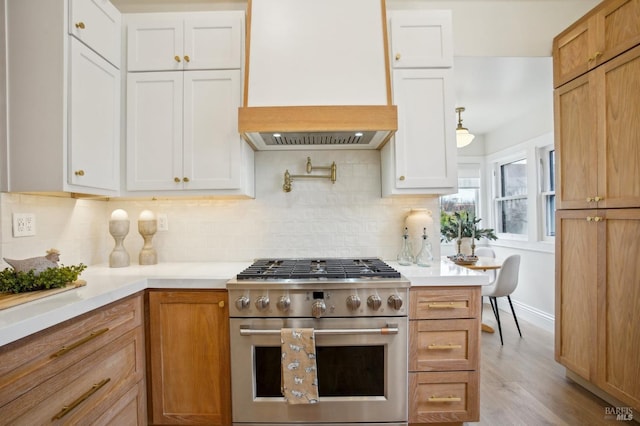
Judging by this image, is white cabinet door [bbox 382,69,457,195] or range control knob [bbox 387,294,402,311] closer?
range control knob [bbox 387,294,402,311]

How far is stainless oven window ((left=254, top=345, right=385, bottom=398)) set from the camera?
5.46ft

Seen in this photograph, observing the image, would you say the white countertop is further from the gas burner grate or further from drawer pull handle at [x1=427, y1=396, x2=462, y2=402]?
drawer pull handle at [x1=427, y1=396, x2=462, y2=402]

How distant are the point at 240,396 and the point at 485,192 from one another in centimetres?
472

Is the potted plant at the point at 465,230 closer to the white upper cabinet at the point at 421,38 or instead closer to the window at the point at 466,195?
the window at the point at 466,195

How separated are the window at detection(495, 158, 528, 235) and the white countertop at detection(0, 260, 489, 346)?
2.96 meters

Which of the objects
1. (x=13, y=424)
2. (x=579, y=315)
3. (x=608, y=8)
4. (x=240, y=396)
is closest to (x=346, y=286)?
(x=240, y=396)

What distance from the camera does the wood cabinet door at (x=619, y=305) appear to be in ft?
5.82

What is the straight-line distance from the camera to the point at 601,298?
1973 millimetres

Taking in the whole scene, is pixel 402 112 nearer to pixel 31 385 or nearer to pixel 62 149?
pixel 62 149

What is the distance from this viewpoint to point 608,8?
6.29 ft

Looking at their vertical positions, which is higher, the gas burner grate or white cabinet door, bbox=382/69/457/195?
white cabinet door, bbox=382/69/457/195

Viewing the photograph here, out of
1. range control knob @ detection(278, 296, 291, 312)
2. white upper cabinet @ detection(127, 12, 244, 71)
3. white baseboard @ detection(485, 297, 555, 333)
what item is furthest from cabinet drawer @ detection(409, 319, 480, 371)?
white baseboard @ detection(485, 297, 555, 333)

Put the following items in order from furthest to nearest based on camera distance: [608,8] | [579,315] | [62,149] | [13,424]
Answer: [579,315], [608,8], [62,149], [13,424]

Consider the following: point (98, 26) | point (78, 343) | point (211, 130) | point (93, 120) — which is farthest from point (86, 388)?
point (98, 26)
